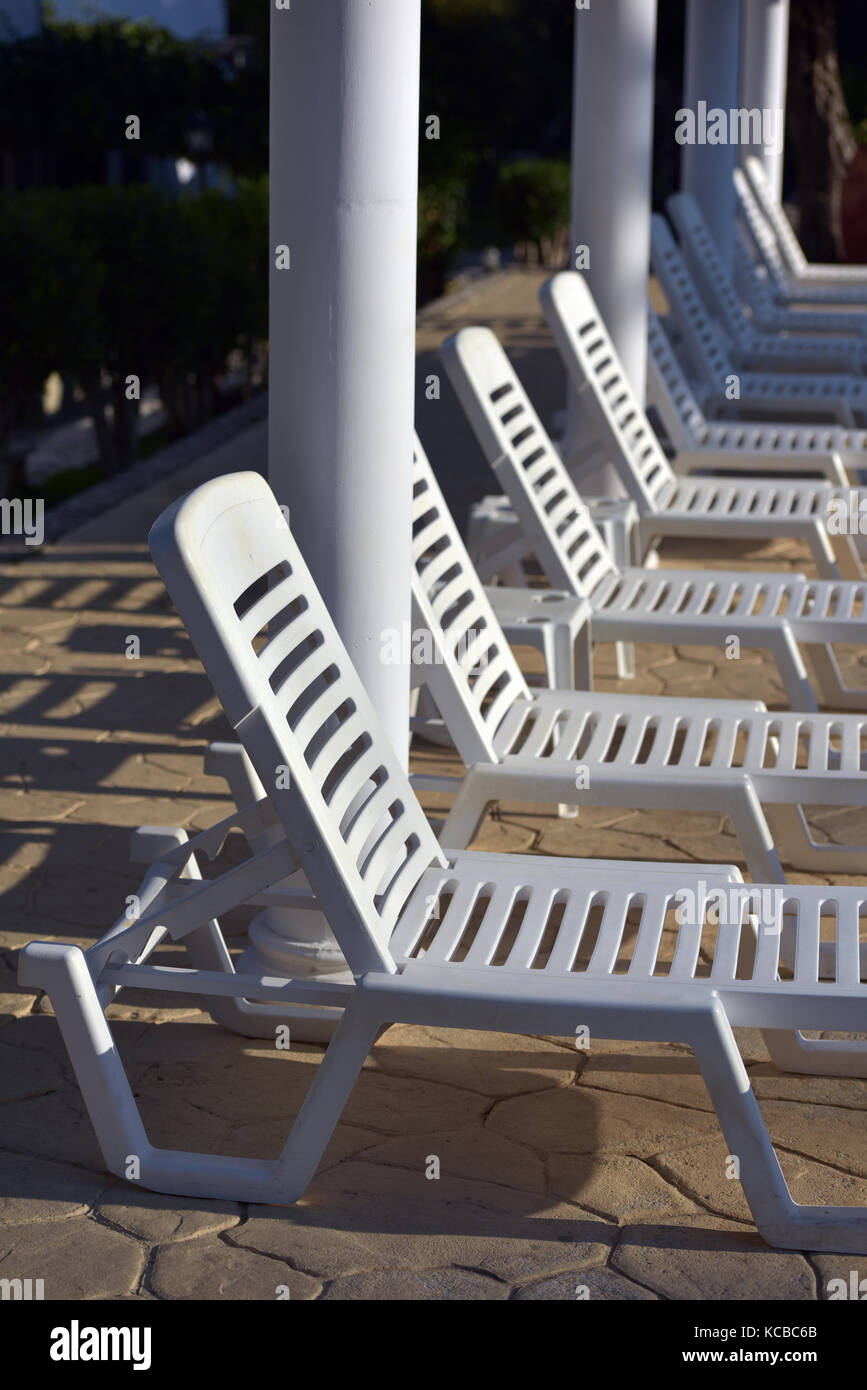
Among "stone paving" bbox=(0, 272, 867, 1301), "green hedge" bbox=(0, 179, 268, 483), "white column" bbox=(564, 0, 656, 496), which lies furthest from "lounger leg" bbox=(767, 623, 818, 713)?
"green hedge" bbox=(0, 179, 268, 483)

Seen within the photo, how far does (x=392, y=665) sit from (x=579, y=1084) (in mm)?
811

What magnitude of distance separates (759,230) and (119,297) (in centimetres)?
412

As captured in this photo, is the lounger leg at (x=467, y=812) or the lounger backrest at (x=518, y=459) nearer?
the lounger leg at (x=467, y=812)

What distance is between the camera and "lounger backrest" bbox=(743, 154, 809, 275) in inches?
402

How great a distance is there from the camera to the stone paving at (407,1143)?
8.13ft

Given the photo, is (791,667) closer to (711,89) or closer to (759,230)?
(711,89)

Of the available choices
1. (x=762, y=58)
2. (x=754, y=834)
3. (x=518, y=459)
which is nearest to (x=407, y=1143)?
(x=754, y=834)

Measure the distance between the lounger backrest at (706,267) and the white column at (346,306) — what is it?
17.5ft

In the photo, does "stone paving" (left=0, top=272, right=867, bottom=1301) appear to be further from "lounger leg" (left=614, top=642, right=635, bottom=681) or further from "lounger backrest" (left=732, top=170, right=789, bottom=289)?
"lounger backrest" (left=732, top=170, right=789, bottom=289)

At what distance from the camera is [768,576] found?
15.7 ft

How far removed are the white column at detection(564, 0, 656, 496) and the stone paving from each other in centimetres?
248

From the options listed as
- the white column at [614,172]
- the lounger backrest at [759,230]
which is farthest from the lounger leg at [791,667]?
the lounger backrest at [759,230]

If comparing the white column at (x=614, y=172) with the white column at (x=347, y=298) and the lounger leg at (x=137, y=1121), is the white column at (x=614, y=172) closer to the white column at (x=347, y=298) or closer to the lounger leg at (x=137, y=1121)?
the white column at (x=347, y=298)
